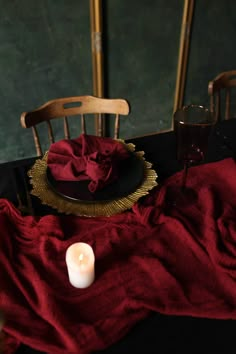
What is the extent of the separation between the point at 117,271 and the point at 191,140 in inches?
13.7

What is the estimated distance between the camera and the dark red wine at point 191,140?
0.77 metres

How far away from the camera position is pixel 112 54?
1790mm

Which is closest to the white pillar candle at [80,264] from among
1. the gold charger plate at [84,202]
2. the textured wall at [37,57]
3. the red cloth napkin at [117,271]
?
→ the red cloth napkin at [117,271]

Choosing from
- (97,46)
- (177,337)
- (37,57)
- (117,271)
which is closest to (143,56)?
(97,46)

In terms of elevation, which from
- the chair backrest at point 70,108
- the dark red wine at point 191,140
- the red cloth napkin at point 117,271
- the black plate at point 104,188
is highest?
the dark red wine at point 191,140

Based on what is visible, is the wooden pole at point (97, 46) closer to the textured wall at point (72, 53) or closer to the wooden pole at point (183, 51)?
the textured wall at point (72, 53)

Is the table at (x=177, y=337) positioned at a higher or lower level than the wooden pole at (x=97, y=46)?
lower

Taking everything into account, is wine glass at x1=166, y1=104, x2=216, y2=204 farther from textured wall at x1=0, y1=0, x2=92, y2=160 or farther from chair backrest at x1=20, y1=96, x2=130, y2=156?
textured wall at x1=0, y1=0, x2=92, y2=160

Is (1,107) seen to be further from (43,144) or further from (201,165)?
(201,165)

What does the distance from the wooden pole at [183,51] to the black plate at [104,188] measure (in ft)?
4.15

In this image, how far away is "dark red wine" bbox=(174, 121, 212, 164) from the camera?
0.77 meters

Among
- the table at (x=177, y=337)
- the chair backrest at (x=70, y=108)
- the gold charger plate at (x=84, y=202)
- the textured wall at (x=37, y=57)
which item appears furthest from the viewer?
the textured wall at (x=37, y=57)

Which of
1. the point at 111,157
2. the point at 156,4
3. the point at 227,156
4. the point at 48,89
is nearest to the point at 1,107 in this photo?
the point at 48,89

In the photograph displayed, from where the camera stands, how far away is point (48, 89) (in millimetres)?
1763
